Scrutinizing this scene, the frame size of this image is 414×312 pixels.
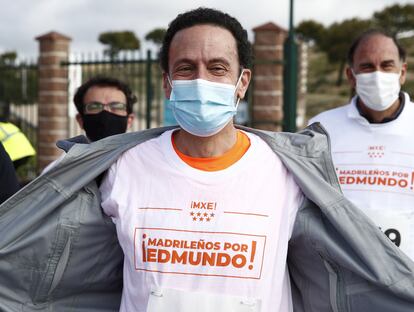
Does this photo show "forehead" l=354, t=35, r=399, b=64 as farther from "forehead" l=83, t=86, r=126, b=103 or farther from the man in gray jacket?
the man in gray jacket

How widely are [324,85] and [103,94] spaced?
44267mm

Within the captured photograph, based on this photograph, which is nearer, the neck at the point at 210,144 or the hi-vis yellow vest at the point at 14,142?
the neck at the point at 210,144

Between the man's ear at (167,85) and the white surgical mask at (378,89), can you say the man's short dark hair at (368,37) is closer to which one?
the white surgical mask at (378,89)

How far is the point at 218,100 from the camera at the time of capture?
101 inches

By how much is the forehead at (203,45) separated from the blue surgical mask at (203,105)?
9 cm

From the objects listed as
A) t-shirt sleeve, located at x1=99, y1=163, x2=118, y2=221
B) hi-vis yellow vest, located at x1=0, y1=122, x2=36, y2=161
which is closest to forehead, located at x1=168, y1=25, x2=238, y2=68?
t-shirt sleeve, located at x1=99, y1=163, x2=118, y2=221

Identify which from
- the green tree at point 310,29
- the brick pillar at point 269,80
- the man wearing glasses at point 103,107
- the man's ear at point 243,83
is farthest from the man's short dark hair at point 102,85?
the green tree at point 310,29

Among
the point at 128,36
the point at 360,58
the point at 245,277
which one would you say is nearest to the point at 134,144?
the point at 245,277

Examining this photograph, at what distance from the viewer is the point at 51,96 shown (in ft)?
37.8

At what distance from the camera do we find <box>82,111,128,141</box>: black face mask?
4285 mm

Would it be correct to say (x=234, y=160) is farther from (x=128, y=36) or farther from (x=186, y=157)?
(x=128, y=36)

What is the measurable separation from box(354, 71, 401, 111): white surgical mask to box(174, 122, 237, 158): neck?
1.72m

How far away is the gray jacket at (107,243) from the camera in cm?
247

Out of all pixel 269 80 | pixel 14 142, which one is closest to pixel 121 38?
pixel 269 80
